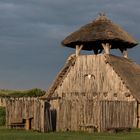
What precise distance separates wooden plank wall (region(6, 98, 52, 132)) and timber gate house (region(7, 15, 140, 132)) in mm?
250

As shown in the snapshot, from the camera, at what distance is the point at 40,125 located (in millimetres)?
31016

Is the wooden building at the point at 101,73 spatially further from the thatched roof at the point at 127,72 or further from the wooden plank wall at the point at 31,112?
the wooden plank wall at the point at 31,112

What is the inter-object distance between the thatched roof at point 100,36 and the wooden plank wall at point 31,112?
9.20 meters

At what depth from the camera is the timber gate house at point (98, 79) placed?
105 feet

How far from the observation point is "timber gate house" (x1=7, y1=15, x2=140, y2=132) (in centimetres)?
3194

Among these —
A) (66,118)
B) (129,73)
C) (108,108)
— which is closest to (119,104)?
(108,108)

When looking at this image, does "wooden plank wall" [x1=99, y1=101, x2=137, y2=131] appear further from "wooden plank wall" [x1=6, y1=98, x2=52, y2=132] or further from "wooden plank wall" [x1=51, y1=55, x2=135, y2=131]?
"wooden plank wall" [x1=6, y1=98, x2=52, y2=132]

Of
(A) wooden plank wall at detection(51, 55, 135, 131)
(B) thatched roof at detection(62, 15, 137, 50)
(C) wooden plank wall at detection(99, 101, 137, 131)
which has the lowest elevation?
(C) wooden plank wall at detection(99, 101, 137, 131)

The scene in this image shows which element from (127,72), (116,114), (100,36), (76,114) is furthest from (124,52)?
(76,114)

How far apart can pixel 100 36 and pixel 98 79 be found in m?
3.24

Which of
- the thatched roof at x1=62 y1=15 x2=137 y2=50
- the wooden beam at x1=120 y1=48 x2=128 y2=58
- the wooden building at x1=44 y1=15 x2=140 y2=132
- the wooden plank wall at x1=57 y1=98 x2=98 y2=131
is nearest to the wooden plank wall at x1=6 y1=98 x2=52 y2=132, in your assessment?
the wooden plank wall at x1=57 y1=98 x2=98 y2=131

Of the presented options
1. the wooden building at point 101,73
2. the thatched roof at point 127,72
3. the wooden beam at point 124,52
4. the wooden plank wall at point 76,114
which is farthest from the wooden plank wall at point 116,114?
the wooden beam at point 124,52

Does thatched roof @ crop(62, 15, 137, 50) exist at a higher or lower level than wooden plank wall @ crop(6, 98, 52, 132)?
higher

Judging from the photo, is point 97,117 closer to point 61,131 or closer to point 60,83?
point 61,131
